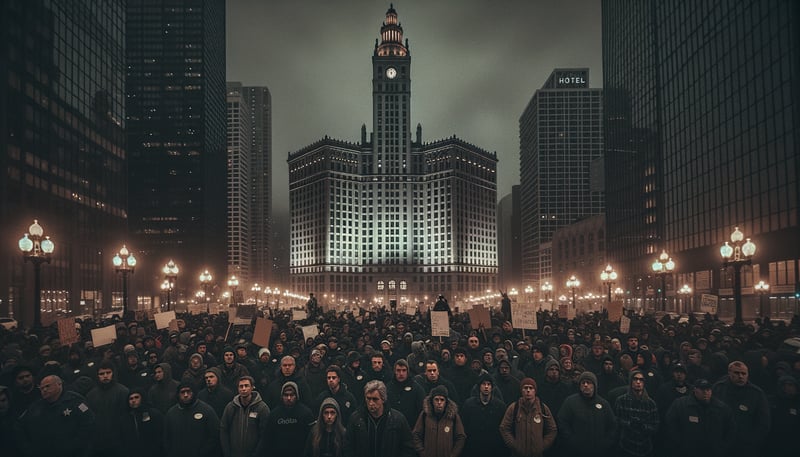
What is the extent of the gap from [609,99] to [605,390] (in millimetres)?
106764

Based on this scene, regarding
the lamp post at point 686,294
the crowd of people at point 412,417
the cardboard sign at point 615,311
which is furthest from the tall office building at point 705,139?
the crowd of people at point 412,417

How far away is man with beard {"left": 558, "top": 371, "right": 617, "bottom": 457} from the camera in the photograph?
9430 millimetres

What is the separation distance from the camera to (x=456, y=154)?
641ft

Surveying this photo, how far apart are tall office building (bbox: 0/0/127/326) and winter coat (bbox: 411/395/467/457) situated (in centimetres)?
5502

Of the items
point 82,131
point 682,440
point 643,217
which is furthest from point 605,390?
point 643,217

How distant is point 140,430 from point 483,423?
18.3 feet

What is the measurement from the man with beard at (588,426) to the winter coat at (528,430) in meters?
0.46

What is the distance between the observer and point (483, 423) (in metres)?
9.84

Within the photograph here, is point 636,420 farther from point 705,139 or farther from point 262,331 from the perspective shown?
point 705,139

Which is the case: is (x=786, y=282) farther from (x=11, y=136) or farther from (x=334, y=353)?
(x=11, y=136)

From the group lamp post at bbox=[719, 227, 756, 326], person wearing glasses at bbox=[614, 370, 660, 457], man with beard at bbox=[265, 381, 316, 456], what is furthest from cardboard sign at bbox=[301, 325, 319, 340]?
lamp post at bbox=[719, 227, 756, 326]

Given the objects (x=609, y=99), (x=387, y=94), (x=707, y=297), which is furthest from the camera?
(x=387, y=94)

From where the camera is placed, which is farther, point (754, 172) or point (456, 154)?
point (456, 154)

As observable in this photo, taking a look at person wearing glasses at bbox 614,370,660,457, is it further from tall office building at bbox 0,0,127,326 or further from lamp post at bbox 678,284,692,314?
lamp post at bbox 678,284,692,314
